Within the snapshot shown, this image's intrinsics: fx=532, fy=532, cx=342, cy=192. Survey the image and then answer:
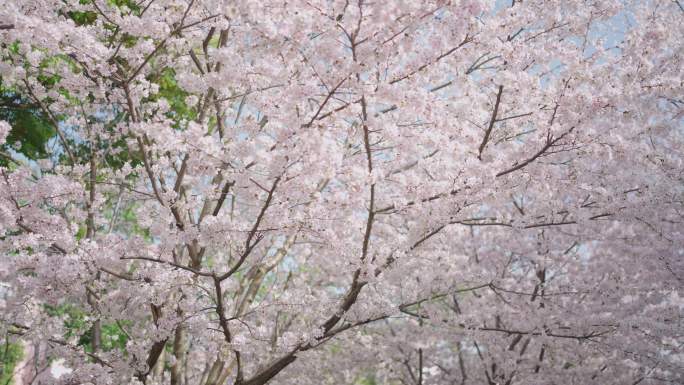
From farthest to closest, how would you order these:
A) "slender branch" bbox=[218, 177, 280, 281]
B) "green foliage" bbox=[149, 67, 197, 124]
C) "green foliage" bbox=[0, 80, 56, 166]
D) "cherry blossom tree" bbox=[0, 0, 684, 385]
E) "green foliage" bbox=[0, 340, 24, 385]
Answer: "green foliage" bbox=[0, 340, 24, 385]
"green foliage" bbox=[149, 67, 197, 124]
"green foliage" bbox=[0, 80, 56, 166]
"cherry blossom tree" bbox=[0, 0, 684, 385]
"slender branch" bbox=[218, 177, 280, 281]

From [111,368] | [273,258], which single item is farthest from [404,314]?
[111,368]

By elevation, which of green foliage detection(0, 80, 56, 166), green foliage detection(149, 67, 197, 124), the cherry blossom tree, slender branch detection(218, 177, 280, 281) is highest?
green foliage detection(149, 67, 197, 124)

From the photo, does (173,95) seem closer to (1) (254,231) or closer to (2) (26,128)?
(2) (26,128)

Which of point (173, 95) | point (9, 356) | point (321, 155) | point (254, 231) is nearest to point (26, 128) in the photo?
point (173, 95)

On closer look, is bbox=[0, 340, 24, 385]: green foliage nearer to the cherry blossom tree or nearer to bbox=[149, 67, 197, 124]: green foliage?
bbox=[149, 67, 197, 124]: green foliage

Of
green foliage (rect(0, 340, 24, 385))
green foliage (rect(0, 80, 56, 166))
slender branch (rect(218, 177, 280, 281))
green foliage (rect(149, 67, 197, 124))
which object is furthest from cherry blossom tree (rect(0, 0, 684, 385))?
green foliage (rect(0, 340, 24, 385))

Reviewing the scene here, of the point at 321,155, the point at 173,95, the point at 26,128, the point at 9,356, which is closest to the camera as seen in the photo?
the point at 321,155

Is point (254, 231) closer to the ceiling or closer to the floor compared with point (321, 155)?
closer to the floor

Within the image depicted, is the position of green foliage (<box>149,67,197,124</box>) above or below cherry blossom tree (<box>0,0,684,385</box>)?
above

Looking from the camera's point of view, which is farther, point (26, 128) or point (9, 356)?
point (9, 356)

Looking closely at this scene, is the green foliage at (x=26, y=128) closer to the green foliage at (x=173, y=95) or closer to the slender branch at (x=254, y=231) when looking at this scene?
the green foliage at (x=173, y=95)

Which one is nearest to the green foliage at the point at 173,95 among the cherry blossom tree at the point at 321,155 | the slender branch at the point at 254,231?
the cherry blossom tree at the point at 321,155

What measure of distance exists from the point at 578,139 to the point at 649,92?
831 millimetres

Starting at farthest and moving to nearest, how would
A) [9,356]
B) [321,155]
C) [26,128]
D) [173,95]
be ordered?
1. [9,356]
2. [173,95]
3. [26,128]
4. [321,155]
